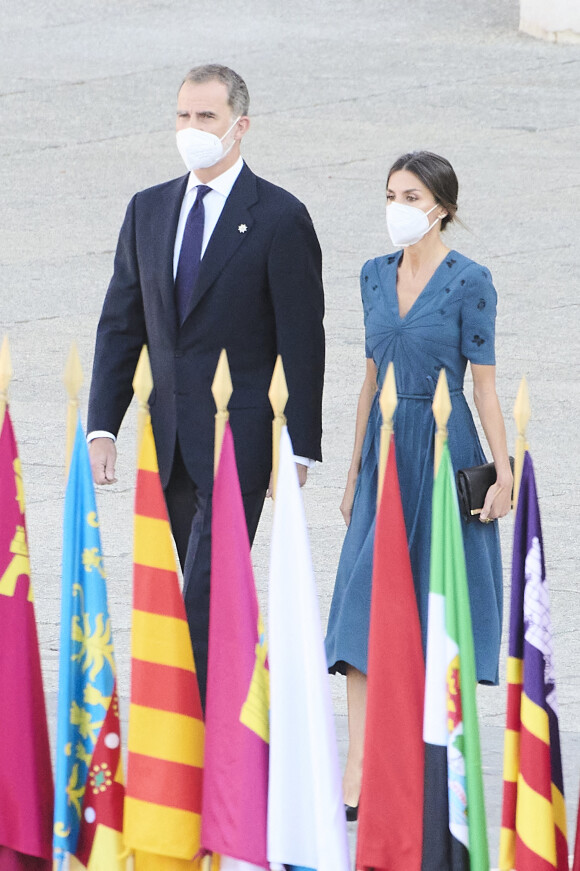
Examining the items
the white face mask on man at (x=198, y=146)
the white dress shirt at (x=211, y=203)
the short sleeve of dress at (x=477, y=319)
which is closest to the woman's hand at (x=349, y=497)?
the short sleeve of dress at (x=477, y=319)

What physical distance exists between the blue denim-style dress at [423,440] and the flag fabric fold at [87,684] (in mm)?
1155

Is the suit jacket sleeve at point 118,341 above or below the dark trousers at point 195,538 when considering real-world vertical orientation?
above

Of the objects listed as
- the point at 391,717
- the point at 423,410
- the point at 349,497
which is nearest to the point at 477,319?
the point at 423,410

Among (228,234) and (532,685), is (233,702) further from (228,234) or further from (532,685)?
(228,234)

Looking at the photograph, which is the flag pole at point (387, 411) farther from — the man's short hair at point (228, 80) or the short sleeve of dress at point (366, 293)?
the man's short hair at point (228, 80)

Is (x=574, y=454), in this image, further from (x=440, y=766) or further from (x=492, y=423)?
(x=440, y=766)

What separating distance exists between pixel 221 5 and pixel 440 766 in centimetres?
1694

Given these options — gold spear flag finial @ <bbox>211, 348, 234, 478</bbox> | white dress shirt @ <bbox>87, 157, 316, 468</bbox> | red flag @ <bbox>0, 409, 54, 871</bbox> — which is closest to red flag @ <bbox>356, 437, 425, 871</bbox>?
gold spear flag finial @ <bbox>211, 348, 234, 478</bbox>

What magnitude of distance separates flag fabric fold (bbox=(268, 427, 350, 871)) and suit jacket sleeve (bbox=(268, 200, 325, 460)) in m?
1.03

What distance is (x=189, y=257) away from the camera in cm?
A: 472

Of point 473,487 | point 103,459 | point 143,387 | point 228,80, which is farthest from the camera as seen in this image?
point 103,459

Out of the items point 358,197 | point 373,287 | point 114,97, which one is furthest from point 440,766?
point 114,97

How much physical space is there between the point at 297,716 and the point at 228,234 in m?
1.56

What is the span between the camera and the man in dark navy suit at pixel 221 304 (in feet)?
15.3
